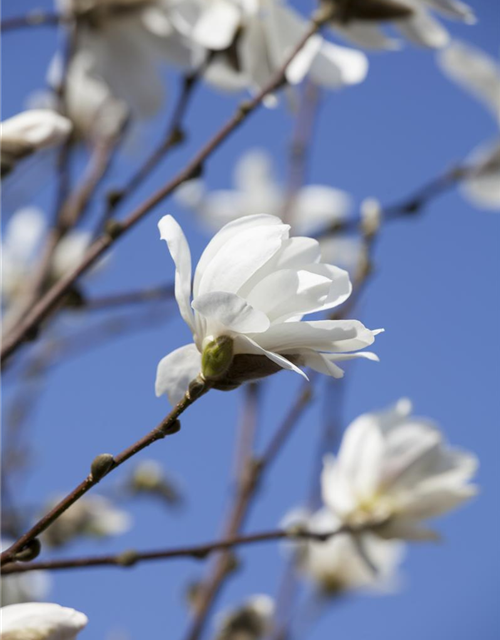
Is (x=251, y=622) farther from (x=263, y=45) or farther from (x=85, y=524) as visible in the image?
(x=263, y=45)

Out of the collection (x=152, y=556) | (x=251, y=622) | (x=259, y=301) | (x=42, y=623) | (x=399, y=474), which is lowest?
(x=251, y=622)

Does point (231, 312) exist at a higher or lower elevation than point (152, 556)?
higher

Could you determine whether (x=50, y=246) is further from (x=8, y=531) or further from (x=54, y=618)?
(x=54, y=618)

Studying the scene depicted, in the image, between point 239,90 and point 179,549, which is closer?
point 179,549

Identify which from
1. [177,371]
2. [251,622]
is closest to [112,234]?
[177,371]

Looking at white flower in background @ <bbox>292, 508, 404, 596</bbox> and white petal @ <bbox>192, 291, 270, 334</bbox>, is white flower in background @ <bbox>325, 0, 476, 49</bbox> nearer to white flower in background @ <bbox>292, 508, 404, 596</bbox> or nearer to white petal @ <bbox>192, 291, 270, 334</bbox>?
white petal @ <bbox>192, 291, 270, 334</bbox>

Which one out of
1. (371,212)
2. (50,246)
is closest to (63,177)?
(50,246)
